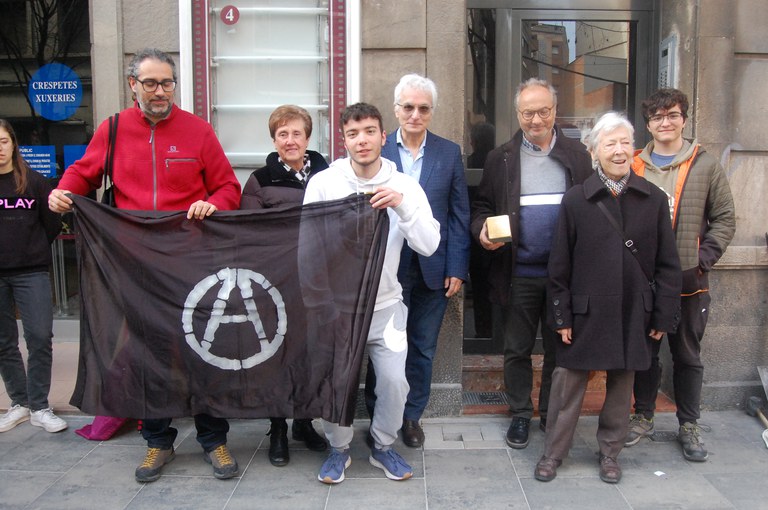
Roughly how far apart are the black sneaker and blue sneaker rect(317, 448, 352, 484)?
3.51ft

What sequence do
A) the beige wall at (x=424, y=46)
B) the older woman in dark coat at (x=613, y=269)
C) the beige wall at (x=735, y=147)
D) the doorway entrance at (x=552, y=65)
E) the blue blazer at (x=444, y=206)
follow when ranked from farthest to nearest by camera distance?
the doorway entrance at (x=552, y=65), the beige wall at (x=735, y=147), the beige wall at (x=424, y=46), the blue blazer at (x=444, y=206), the older woman in dark coat at (x=613, y=269)

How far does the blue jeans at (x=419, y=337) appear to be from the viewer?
4.35m

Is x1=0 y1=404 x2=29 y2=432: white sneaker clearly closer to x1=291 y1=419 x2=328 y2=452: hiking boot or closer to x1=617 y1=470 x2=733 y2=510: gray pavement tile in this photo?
x1=291 y1=419 x2=328 y2=452: hiking boot

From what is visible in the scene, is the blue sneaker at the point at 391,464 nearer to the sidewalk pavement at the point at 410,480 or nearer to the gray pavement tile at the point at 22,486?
the sidewalk pavement at the point at 410,480

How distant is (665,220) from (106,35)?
4.00 metres

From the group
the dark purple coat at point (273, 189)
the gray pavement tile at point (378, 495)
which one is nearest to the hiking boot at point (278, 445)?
the gray pavement tile at point (378, 495)

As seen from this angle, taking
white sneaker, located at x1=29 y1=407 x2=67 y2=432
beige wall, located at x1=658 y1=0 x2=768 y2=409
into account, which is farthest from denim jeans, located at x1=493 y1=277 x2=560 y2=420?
white sneaker, located at x1=29 y1=407 x2=67 y2=432

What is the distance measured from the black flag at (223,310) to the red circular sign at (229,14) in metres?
2.01

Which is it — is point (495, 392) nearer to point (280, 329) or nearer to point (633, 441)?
point (633, 441)

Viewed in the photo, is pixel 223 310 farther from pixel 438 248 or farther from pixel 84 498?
pixel 438 248

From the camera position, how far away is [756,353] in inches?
200

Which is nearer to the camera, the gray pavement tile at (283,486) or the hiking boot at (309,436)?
the gray pavement tile at (283,486)

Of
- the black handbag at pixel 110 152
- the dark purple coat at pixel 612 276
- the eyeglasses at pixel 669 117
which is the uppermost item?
the eyeglasses at pixel 669 117

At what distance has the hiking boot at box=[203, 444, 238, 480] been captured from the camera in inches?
156
